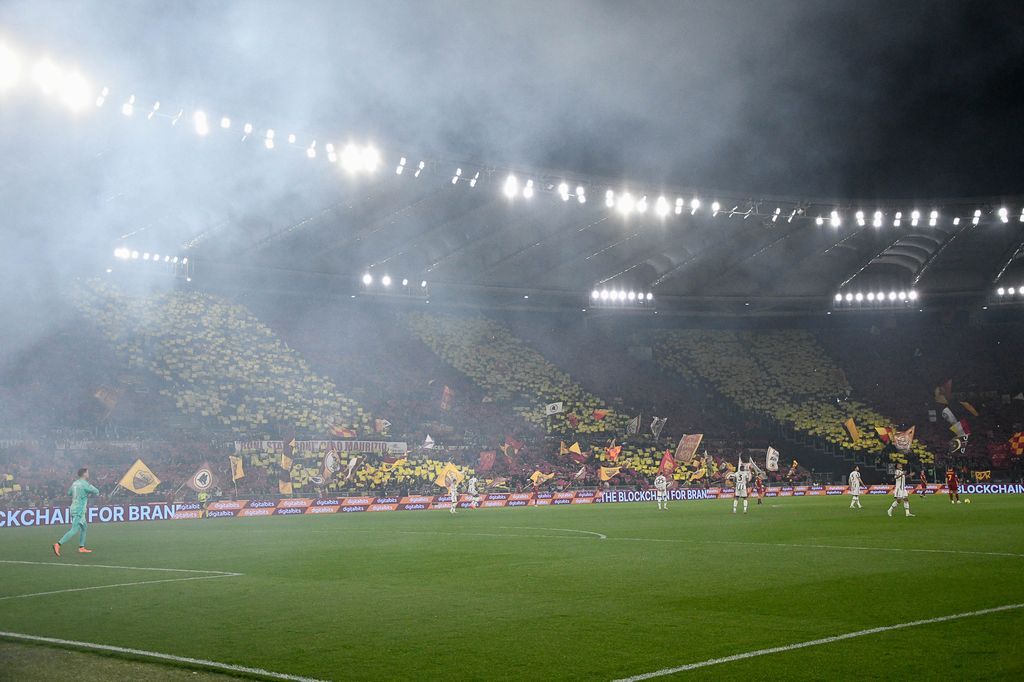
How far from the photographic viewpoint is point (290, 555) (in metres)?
17.4

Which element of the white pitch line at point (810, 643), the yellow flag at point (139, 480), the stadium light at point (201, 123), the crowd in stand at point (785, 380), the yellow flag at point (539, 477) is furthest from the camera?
the crowd in stand at point (785, 380)

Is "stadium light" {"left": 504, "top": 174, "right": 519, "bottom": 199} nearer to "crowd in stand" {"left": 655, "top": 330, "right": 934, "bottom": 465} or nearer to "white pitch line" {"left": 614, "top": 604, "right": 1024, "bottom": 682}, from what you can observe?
"crowd in stand" {"left": 655, "top": 330, "right": 934, "bottom": 465}

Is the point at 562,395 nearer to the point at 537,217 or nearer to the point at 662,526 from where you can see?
the point at 537,217

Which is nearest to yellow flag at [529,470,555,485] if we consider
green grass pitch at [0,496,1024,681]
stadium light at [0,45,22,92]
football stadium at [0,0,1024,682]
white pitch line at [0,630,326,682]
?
football stadium at [0,0,1024,682]

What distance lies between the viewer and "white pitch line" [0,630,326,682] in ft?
23.8

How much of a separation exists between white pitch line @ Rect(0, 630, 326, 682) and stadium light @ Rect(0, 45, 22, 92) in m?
21.7

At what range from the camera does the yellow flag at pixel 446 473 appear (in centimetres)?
4294

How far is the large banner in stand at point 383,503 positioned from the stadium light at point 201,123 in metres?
13.8

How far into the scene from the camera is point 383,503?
3909cm

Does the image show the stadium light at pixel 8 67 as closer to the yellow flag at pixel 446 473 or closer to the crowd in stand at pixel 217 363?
the crowd in stand at pixel 217 363

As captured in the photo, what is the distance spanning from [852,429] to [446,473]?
26.9m

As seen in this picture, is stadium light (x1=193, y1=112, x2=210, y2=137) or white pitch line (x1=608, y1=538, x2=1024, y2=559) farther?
stadium light (x1=193, y1=112, x2=210, y2=137)

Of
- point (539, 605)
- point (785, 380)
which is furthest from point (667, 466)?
point (539, 605)

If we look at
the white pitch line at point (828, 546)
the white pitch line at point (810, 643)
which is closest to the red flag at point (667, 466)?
the white pitch line at point (828, 546)
